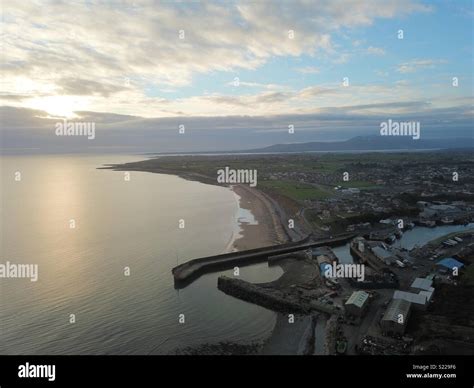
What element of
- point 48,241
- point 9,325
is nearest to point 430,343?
point 9,325

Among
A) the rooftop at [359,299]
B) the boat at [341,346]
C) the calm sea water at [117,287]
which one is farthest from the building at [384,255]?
the boat at [341,346]

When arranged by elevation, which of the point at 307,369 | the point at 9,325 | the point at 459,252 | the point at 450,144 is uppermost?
the point at 450,144

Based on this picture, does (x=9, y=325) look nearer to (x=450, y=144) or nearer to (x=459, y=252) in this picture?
(x=459, y=252)

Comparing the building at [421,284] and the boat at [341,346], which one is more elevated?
the building at [421,284]

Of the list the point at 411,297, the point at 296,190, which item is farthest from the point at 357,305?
the point at 296,190

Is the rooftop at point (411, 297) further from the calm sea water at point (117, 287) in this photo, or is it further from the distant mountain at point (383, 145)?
the distant mountain at point (383, 145)

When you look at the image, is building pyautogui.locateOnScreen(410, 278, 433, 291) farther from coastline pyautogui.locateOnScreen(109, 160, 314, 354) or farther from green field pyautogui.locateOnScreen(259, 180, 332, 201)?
green field pyautogui.locateOnScreen(259, 180, 332, 201)
